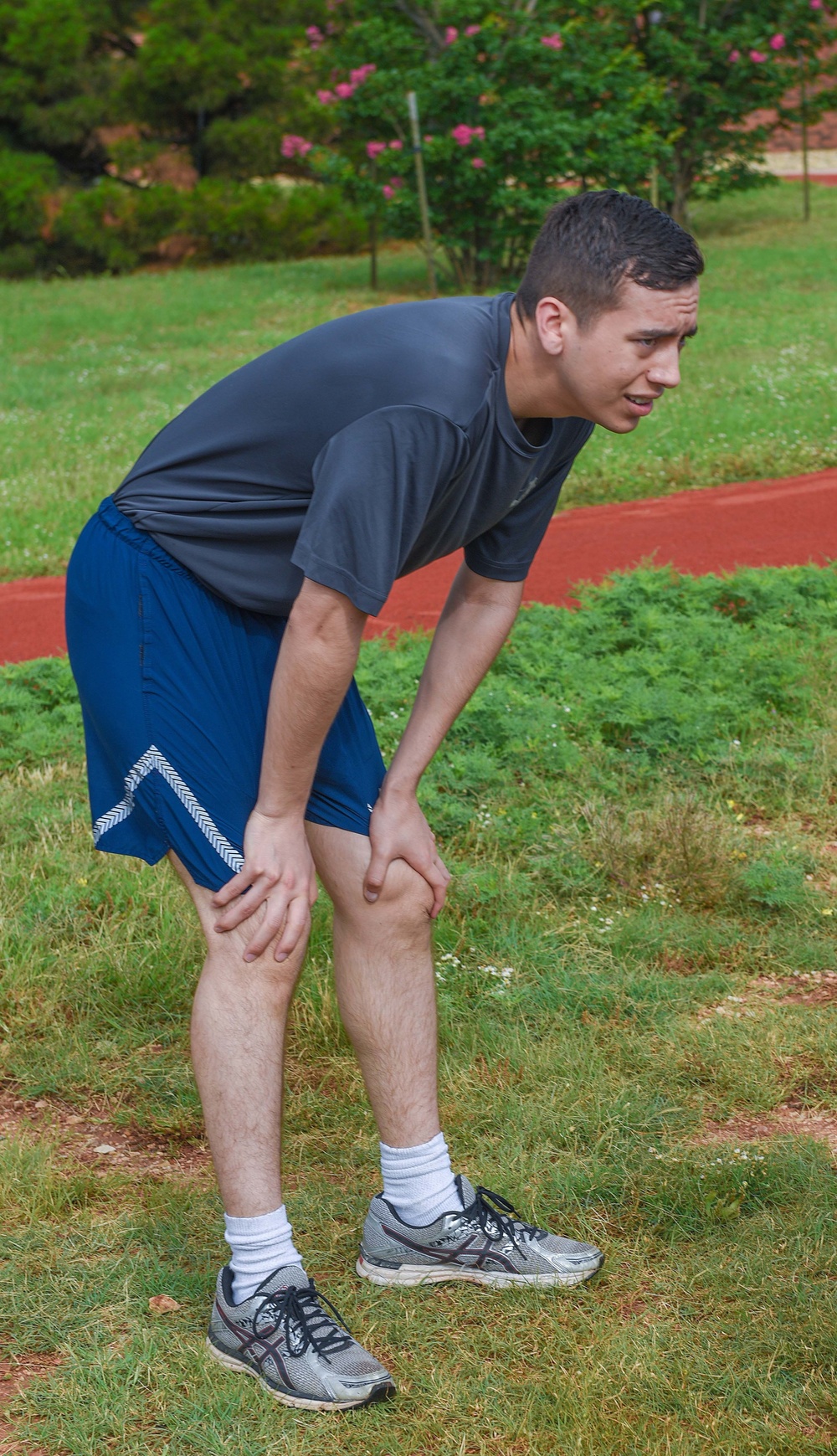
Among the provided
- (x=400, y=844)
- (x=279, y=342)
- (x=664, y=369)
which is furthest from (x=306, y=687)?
(x=279, y=342)

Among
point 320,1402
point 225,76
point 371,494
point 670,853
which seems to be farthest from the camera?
point 225,76

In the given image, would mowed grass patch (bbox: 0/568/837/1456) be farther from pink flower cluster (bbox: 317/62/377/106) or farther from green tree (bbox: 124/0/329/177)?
green tree (bbox: 124/0/329/177)

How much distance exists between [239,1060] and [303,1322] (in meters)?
0.42

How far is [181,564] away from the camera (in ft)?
7.52

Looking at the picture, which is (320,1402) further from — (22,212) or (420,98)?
(22,212)

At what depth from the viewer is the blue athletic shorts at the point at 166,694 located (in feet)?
7.36

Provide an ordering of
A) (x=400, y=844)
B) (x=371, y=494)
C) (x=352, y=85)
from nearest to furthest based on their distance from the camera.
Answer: (x=371, y=494), (x=400, y=844), (x=352, y=85)

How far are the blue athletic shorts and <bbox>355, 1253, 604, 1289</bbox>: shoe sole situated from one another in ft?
2.67

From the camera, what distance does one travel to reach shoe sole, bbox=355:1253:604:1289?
2512mm

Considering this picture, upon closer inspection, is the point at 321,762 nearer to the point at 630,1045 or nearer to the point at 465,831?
the point at 630,1045

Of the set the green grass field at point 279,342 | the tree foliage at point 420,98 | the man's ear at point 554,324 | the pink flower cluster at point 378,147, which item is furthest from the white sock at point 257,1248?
the pink flower cluster at point 378,147

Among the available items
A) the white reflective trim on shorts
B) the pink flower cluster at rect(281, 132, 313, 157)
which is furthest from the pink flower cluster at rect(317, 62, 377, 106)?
the white reflective trim on shorts

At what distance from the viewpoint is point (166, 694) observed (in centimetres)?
226

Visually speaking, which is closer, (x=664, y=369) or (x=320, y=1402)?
(x=664, y=369)
